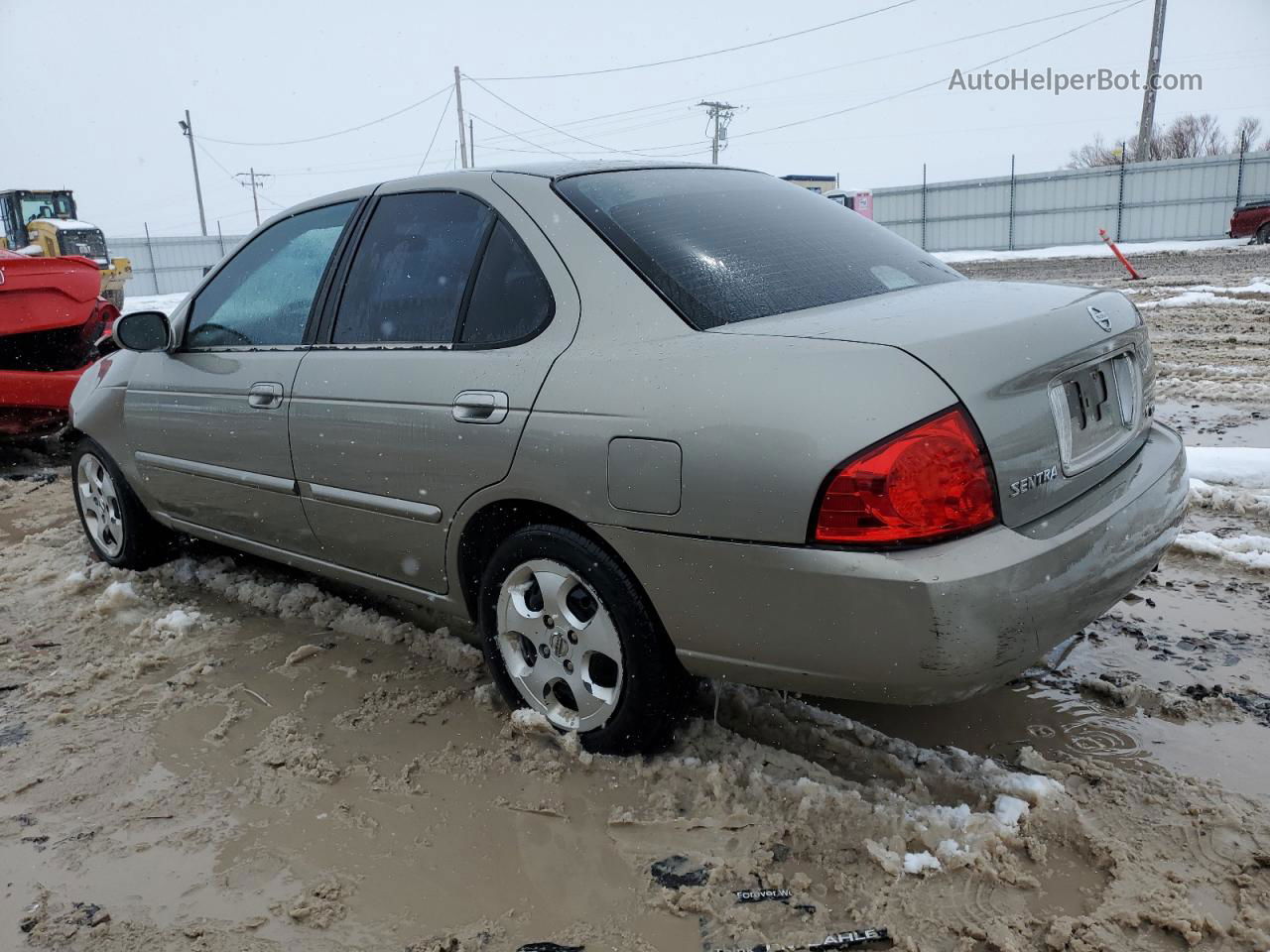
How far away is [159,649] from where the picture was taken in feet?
11.5

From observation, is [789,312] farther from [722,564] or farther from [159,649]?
[159,649]

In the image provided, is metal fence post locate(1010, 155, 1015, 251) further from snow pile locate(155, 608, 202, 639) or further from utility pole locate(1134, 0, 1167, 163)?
snow pile locate(155, 608, 202, 639)

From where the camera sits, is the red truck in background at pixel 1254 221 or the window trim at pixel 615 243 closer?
the window trim at pixel 615 243

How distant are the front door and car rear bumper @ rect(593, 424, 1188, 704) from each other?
154 centimetres

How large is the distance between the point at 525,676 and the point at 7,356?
6.21m

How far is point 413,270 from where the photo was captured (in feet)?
9.84

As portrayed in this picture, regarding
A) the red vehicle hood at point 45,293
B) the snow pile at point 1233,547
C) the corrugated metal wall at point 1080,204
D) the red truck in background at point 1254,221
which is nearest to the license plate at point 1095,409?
the snow pile at point 1233,547

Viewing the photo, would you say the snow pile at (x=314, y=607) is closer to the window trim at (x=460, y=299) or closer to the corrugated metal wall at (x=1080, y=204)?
the window trim at (x=460, y=299)

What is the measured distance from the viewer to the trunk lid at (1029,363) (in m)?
2.03

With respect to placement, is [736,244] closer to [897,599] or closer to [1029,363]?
[1029,363]

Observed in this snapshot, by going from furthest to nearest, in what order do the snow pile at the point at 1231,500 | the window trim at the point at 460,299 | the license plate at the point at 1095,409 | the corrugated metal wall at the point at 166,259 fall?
the corrugated metal wall at the point at 166,259, the snow pile at the point at 1231,500, the window trim at the point at 460,299, the license plate at the point at 1095,409

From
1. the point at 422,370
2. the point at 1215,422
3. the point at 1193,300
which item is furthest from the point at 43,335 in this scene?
the point at 1193,300

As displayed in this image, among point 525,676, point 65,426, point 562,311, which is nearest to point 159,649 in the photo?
point 525,676

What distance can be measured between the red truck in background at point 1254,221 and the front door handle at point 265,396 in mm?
25677
